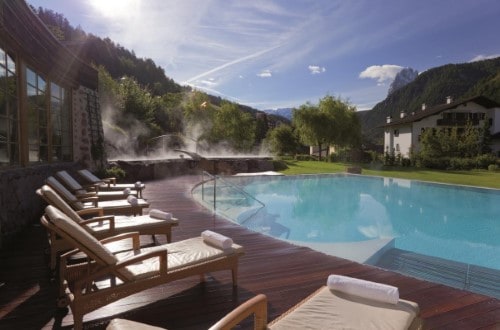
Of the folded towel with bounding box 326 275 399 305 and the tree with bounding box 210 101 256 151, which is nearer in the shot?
the folded towel with bounding box 326 275 399 305

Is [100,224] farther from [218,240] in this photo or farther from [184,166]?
[184,166]

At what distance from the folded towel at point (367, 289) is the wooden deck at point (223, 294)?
0.76 m

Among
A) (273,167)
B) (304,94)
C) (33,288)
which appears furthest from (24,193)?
(304,94)

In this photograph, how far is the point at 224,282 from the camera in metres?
3.77

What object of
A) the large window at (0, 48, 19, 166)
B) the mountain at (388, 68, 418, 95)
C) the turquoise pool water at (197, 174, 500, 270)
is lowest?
the turquoise pool water at (197, 174, 500, 270)

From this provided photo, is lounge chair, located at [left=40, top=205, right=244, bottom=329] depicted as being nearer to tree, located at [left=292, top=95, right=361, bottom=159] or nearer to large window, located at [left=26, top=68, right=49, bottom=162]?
large window, located at [left=26, top=68, right=49, bottom=162]

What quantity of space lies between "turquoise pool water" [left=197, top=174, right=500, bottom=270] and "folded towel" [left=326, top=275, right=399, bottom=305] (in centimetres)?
557

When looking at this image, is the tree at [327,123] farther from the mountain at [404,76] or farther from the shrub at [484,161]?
the mountain at [404,76]

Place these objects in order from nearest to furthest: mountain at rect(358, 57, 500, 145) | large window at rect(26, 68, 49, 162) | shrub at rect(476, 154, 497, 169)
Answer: large window at rect(26, 68, 49, 162), shrub at rect(476, 154, 497, 169), mountain at rect(358, 57, 500, 145)

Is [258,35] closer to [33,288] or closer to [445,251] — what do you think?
[445,251]

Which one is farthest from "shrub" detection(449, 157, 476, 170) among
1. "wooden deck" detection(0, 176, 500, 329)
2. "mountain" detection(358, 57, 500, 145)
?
"mountain" detection(358, 57, 500, 145)

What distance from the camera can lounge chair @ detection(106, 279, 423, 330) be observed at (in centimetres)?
200

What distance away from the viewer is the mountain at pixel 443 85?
64.2 m

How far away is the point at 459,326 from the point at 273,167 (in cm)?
1815
